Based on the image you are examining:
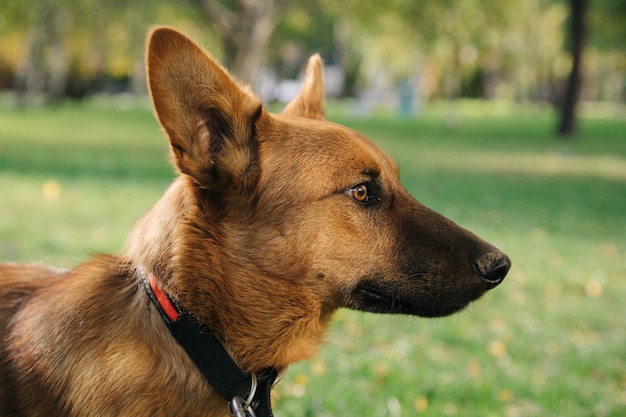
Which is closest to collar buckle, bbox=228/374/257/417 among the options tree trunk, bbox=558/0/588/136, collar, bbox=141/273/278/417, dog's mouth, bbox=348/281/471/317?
collar, bbox=141/273/278/417

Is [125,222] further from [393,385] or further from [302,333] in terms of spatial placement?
[302,333]

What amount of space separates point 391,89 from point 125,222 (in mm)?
68950

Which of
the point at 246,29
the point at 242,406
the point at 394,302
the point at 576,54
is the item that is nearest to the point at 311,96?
the point at 394,302

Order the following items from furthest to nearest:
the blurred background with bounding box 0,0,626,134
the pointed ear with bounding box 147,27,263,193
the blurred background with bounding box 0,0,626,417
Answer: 1. the blurred background with bounding box 0,0,626,134
2. the blurred background with bounding box 0,0,626,417
3. the pointed ear with bounding box 147,27,263,193

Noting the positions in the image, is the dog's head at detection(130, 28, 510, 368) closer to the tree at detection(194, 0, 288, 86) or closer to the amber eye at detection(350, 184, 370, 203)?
the amber eye at detection(350, 184, 370, 203)

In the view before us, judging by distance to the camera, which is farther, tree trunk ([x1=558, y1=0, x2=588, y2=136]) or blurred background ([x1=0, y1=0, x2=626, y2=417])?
tree trunk ([x1=558, y1=0, x2=588, y2=136])

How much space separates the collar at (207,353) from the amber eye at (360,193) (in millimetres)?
805

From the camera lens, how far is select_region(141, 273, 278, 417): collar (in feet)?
8.34

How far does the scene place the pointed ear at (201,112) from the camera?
248cm

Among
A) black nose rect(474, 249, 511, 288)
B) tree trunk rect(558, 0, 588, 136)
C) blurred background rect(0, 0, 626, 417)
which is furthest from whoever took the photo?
tree trunk rect(558, 0, 588, 136)

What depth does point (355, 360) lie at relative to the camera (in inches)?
198

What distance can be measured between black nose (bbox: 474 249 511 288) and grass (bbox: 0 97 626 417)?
1655mm

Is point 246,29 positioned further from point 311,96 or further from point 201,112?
point 201,112

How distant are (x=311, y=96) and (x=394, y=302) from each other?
126 centimetres
